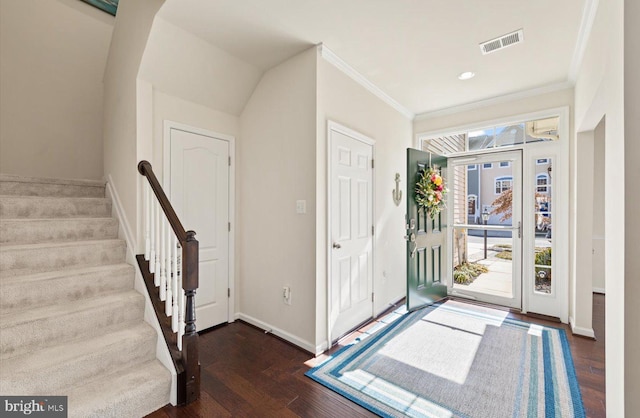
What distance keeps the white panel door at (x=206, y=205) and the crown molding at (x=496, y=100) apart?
114 inches

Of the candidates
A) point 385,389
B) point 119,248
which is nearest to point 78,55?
point 119,248

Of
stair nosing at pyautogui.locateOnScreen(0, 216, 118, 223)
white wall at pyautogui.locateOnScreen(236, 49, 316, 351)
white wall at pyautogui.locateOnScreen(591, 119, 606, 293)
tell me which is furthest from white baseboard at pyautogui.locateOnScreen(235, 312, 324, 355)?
white wall at pyautogui.locateOnScreen(591, 119, 606, 293)

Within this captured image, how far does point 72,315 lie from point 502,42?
12.6 feet

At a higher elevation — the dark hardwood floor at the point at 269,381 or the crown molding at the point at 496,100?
the crown molding at the point at 496,100

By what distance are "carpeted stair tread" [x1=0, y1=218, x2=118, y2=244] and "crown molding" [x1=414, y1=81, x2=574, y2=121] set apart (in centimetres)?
407

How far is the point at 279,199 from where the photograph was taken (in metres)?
2.77

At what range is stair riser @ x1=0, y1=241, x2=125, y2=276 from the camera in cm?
197

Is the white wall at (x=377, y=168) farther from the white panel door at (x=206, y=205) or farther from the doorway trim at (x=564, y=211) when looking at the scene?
the doorway trim at (x=564, y=211)

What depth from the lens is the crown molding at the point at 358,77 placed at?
2.55 metres

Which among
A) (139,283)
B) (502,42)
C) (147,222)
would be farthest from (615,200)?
(139,283)

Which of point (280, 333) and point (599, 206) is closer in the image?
point (280, 333)

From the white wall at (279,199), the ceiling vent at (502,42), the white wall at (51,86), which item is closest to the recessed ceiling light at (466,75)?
the ceiling vent at (502,42)

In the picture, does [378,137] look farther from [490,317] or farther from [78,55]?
[78,55]

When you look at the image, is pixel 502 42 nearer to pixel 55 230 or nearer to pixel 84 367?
pixel 84 367
